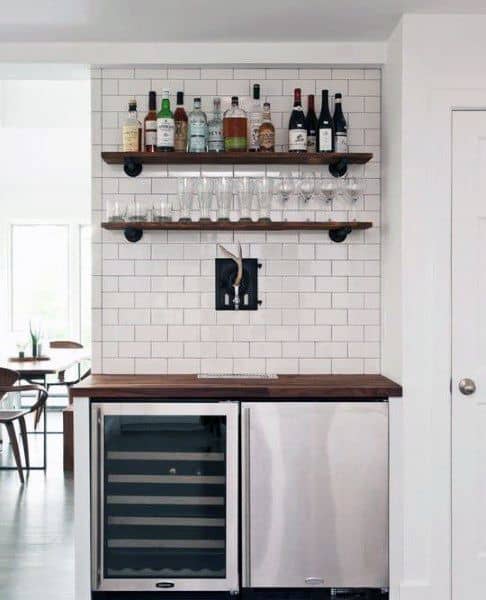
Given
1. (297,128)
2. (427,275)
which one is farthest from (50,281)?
(427,275)

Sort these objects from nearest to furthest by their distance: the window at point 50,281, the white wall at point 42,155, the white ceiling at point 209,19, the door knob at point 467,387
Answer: the white ceiling at point 209,19 < the door knob at point 467,387 < the white wall at point 42,155 < the window at point 50,281

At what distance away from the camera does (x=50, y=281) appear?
26.5 feet

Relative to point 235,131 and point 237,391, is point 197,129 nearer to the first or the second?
point 235,131

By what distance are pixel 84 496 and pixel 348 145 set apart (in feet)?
7.13

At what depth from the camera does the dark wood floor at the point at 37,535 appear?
3.39 metres

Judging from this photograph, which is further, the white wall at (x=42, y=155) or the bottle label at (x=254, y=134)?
the white wall at (x=42, y=155)

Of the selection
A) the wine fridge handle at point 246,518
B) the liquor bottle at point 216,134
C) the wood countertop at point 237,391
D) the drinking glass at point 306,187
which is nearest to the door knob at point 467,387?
the wood countertop at point 237,391

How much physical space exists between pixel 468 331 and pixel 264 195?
1165mm

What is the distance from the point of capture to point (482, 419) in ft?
10.4

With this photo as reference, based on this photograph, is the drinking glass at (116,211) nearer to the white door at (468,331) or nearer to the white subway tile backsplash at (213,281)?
the white subway tile backsplash at (213,281)

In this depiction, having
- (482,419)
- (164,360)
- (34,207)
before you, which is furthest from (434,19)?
(34,207)

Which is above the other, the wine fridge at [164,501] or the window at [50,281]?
the window at [50,281]

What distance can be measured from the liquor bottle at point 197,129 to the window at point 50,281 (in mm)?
4890

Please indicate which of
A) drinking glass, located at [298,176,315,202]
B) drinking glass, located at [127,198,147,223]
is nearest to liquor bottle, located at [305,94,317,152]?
drinking glass, located at [298,176,315,202]
